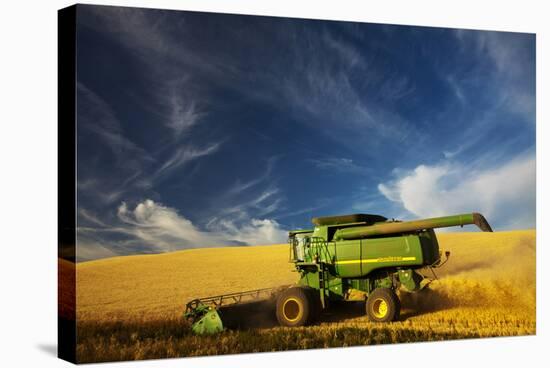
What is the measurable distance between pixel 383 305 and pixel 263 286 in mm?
3237

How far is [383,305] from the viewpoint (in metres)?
19.3

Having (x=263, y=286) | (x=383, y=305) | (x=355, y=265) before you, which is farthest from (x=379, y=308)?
(x=263, y=286)

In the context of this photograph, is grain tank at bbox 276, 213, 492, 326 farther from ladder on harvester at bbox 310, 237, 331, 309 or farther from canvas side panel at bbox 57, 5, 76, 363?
canvas side panel at bbox 57, 5, 76, 363

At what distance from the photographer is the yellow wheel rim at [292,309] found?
19.5m

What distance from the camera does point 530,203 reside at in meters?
21.2

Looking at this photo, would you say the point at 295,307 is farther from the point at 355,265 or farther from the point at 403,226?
the point at 403,226

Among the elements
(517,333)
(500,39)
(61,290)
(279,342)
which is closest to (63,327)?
(61,290)

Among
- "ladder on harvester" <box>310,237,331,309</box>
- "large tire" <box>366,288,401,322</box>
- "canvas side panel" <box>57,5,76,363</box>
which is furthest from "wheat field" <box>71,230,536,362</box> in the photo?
"ladder on harvester" <box>310,237,331,309</box>

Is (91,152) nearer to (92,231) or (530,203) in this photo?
(92,231)

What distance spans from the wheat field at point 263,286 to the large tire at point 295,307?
331mm

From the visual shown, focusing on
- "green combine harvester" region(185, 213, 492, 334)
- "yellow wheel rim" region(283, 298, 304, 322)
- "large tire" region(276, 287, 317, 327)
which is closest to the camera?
"green combine harvester" region(185, 213, 492, 334)

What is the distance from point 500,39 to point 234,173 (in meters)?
8.06

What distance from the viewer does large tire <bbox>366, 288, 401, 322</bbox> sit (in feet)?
62.6

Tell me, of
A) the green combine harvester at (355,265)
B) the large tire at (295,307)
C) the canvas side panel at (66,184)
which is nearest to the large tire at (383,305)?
the green combine harvester at (355,265)
